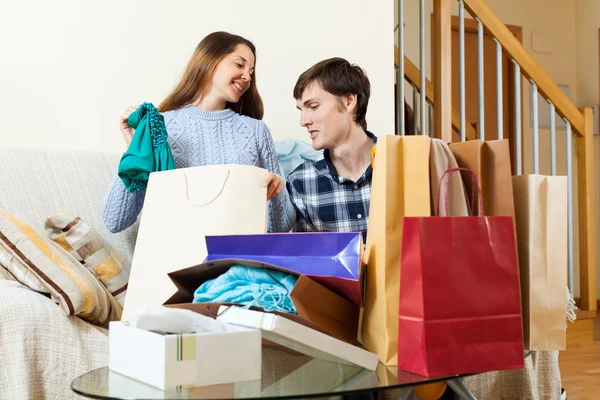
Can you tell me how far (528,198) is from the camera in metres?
1.12

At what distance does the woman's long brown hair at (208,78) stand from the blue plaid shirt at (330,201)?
31 centimetres

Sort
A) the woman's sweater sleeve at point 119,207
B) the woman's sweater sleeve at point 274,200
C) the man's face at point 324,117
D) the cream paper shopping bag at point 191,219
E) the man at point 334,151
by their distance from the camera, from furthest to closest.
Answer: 1. the man's face at point 324,117
2. the man at point 334,151
3. the woman's sweater sleeve at point 274,200
4. the woman's sweater sleeve at point 119,207
5. the cream paper shopping bag at point 191,219

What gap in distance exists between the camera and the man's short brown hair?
2.48 meters

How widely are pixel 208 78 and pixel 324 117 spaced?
17.5 inches

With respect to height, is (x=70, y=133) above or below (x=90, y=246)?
above

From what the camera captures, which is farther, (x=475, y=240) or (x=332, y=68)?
(x=332, y=68)

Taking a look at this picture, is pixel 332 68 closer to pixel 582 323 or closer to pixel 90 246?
pixel 90 246

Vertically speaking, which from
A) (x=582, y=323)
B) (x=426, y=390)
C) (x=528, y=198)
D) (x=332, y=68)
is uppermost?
(x=332, y=68)

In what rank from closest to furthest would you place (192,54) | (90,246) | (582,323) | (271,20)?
1. (90,246)
2. (192,54)
3. (271,20)
4. (582,323)

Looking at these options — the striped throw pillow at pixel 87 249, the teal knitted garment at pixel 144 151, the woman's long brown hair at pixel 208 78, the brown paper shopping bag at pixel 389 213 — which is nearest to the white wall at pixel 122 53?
the woman's long brown hair at pixel 208 78

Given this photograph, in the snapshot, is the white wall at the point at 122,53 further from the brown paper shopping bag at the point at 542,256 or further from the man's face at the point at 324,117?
the brown paper shopping bag at the point at 542,256

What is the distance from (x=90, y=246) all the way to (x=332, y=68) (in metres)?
1.15

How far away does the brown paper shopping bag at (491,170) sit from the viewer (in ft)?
3.60

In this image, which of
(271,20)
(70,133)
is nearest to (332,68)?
(271,20)
